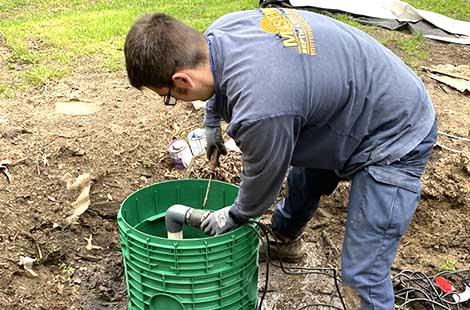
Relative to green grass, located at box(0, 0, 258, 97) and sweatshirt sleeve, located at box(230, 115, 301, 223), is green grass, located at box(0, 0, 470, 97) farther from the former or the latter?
sweatshirt sleeve, located at box(230, 115, 301, 223)

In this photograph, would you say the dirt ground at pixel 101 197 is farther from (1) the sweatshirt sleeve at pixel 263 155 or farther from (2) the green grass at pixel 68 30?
(1) the sweatshirt sleeve at pixel 263 155

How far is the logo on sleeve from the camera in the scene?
6.79 feet

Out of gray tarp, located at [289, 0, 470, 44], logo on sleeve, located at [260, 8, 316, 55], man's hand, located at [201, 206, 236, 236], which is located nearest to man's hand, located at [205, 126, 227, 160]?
man's hand, located at [201, 206, 236, 236]

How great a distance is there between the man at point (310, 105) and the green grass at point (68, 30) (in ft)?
11.4

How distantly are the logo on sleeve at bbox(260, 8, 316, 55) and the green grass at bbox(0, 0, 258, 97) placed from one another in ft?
11.8

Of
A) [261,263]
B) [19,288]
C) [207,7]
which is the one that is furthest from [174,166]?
[207,7]

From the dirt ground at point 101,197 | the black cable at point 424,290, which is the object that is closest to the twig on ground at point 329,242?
the dirt ground at point 101,197

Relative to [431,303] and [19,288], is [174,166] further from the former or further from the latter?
[431,303]

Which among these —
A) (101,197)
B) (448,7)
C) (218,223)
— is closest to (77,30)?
(101,197)

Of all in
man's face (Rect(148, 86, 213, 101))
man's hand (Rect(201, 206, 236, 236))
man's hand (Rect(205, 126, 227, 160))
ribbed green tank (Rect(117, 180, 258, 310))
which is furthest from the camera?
man's hand (Rect(205, 126, 227, 160))

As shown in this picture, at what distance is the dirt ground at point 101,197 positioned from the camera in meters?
3.29

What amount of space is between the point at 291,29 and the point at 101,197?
2215 mm

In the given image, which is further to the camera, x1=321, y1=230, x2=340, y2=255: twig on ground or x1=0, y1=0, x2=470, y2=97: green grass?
x1=0, y1=0, x2=470, y2=97: green grass

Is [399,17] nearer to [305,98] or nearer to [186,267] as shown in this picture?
[305,98]
